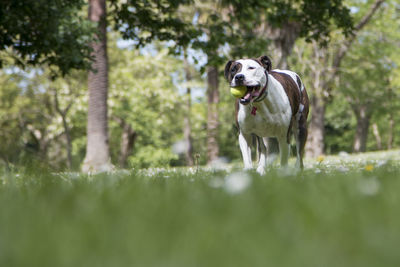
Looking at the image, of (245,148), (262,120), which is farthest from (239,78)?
(245,148)

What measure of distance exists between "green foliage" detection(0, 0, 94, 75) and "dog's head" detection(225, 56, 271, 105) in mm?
5420

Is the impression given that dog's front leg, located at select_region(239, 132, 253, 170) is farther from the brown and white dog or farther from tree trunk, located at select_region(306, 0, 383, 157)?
tree trunk, located at select_region(306, 0, 383, 157)

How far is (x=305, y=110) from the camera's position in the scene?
7395 millimetres

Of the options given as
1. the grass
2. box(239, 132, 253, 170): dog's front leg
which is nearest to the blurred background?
box(239, 132, 253, 170): dog's front leg

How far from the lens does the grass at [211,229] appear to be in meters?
1.36

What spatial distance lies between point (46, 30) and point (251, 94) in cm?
633

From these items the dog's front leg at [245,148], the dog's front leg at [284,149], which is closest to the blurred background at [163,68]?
the dog's front leg at [245,148]

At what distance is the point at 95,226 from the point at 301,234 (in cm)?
83

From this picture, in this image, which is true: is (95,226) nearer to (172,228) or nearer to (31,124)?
(172,228)

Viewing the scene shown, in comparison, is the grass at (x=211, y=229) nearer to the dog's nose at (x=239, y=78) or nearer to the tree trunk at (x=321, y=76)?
the dog's nose at (x=239, y=78)

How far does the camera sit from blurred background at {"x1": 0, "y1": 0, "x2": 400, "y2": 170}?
10.2 m

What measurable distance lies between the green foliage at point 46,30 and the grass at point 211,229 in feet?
25.4

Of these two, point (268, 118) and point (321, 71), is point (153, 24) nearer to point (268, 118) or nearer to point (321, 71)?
point (268, 118)

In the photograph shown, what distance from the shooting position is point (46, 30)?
9906 mm
